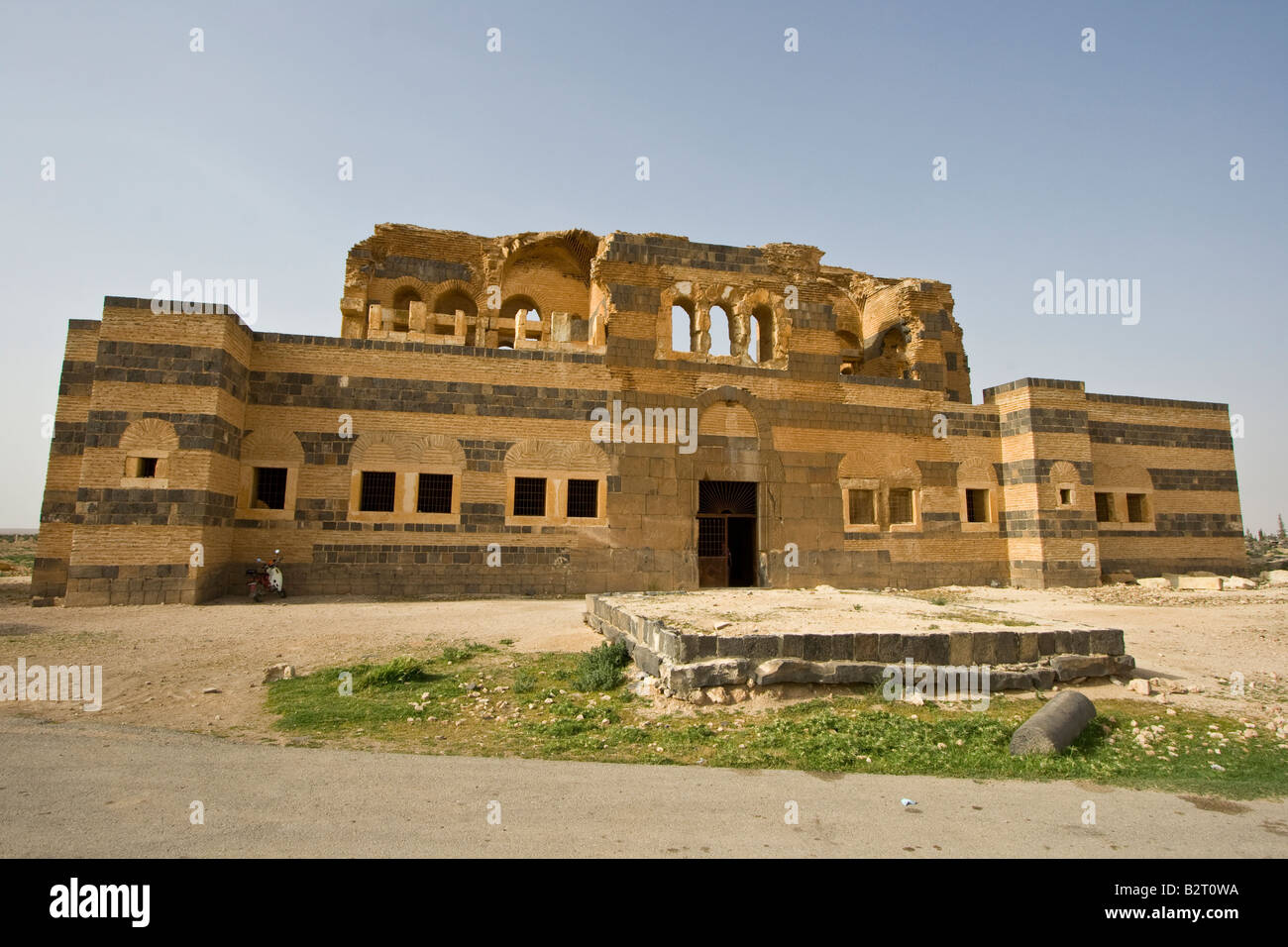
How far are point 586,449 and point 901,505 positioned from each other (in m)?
8.79

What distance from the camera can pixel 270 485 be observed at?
1465cm

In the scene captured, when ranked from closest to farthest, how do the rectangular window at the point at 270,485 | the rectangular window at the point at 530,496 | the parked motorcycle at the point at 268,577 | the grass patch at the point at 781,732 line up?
the grass patch at the point at 781,732
the parked motorcycle at the point at 268,577
the rectangular window at the point at 270,485
the rectangular window at the point at 530,496

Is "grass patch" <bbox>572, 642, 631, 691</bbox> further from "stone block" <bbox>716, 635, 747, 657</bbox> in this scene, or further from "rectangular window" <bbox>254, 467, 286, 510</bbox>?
"rectangular window" <bbox>254, 467, 286, 510</bbox>

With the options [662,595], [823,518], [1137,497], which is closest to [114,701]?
[662,595]

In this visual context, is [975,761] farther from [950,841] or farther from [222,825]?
[222,825]

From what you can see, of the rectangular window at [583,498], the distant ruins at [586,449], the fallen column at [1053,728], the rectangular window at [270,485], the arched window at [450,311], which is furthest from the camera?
the arched window at [450,311]

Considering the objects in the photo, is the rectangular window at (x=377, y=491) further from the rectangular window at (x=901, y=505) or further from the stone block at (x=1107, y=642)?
the stone block at (x=1107, y=642)

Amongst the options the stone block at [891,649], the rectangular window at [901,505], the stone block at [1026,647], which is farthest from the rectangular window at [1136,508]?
the stone block at [891,649]

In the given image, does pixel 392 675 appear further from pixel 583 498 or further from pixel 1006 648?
pixel 583 498

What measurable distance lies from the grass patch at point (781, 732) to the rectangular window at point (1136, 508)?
16130 mm

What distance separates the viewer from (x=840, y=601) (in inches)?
418

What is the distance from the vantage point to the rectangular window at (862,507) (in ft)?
57.7

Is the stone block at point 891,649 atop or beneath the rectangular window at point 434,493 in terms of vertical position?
beneath

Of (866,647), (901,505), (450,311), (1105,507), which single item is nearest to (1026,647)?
(866,647)
